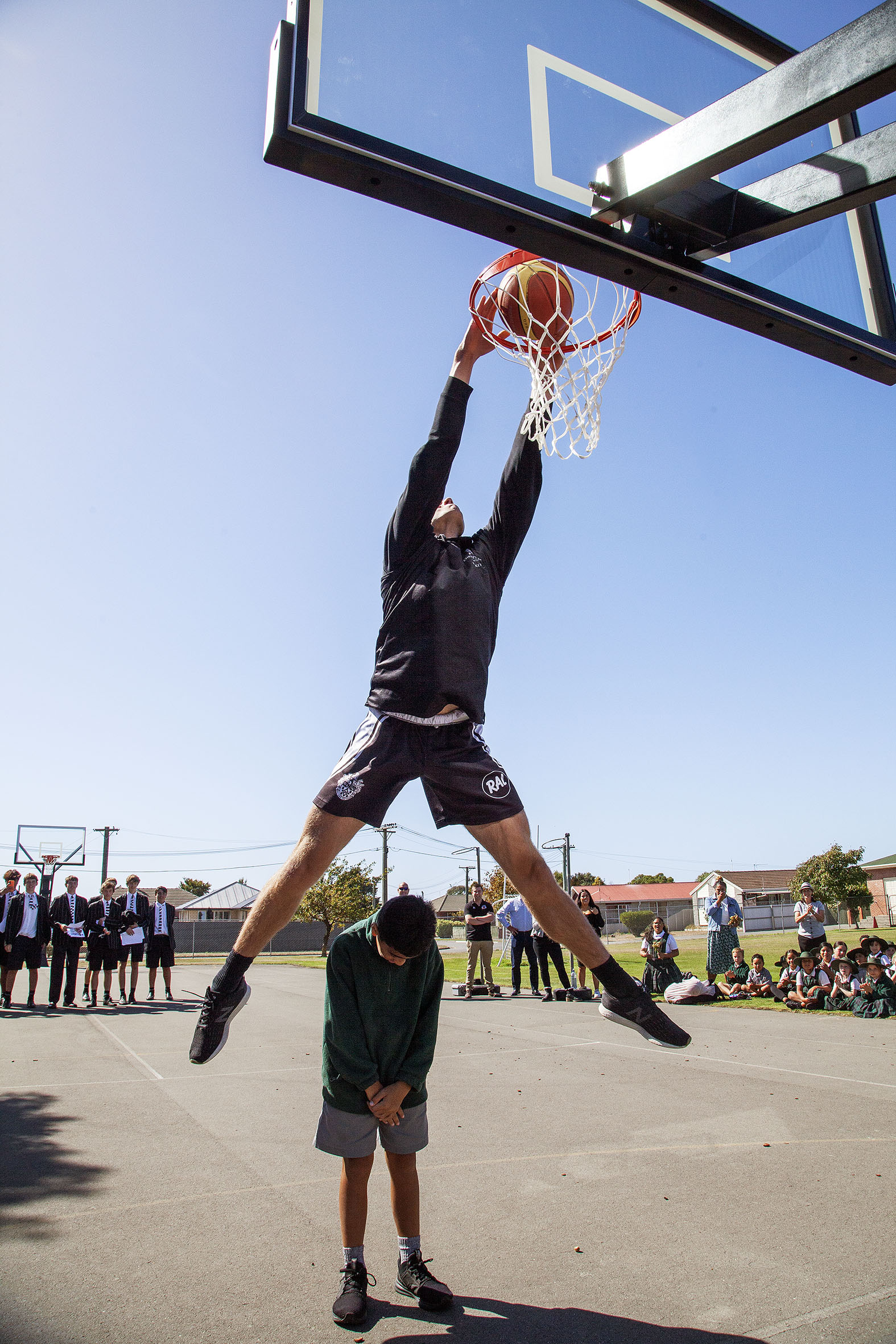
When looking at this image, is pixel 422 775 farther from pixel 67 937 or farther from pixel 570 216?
pixel 67 937

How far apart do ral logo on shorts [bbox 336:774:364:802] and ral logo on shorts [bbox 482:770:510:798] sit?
46 cm

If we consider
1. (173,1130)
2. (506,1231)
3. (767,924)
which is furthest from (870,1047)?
(767,924)

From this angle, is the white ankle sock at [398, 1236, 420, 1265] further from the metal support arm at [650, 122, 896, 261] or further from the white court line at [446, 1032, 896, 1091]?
the white court line at [446, 1032, 896, 1091]

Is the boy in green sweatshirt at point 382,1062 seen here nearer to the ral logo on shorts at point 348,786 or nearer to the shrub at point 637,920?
the ral logo on shorts at point 348,786

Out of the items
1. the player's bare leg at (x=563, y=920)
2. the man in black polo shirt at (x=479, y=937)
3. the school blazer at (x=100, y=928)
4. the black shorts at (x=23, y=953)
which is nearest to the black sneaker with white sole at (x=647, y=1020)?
the player's bare leg at (x=563, y=920)

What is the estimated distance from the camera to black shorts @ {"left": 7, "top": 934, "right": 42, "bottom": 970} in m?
11.1

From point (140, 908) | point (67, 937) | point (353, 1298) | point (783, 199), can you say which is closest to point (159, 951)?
point (140, 908)

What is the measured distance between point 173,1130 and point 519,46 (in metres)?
5.63

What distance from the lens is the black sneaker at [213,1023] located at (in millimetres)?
3197

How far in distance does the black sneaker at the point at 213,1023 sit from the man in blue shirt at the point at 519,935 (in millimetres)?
9706

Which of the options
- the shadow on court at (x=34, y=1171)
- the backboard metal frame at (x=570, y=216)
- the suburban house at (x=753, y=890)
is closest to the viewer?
the backboard metal frame at (x=570, y=216)

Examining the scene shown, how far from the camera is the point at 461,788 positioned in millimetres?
3160

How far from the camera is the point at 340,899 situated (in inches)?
1886

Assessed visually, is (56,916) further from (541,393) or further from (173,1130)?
(541,393)
